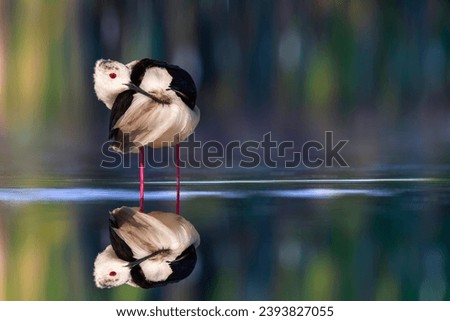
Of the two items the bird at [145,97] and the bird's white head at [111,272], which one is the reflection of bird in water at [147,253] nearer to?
the bird's white head at [111,272]

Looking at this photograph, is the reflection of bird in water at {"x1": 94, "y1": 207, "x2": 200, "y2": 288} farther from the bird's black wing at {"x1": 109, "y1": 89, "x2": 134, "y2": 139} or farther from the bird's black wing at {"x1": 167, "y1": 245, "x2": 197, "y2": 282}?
the bird's black wing at {"x1": 109, "y1": 89, "x2": 134, "y2": 139}

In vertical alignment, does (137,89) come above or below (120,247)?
above

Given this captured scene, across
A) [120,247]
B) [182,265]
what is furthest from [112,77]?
[182,265]

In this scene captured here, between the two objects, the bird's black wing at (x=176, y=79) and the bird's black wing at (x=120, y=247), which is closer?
the bird's black wing at (x=120, y=247)

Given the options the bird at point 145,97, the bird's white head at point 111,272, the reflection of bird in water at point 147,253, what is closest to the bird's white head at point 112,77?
A: the bird at point 145,97

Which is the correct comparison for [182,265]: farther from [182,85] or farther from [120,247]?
[182,85]

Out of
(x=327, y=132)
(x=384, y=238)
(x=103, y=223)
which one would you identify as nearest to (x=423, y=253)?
(x=384, y=238)

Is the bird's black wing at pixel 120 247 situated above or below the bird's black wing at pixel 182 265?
above

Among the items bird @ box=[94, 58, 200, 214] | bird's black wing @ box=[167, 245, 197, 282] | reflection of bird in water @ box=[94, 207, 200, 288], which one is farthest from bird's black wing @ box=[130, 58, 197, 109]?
bird's black wing @ box=[167, 245, 197, 282]
